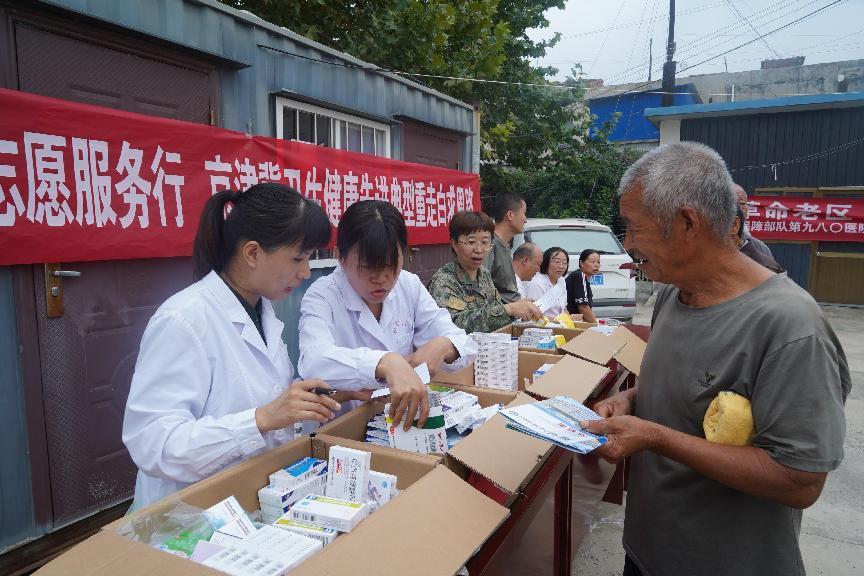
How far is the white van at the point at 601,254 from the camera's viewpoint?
271 inches

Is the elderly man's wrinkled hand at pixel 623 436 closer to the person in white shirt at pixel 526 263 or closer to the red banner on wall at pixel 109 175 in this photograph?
the red banner on wall at pixel 109 175

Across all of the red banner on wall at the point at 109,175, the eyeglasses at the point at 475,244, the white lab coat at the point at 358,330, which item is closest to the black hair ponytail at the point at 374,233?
the white lab coat at the point at 358,330

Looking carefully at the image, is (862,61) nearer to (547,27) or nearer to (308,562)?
(547,27)

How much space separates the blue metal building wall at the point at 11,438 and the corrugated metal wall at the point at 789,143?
11446mm

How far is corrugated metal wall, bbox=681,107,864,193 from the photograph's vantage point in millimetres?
10523

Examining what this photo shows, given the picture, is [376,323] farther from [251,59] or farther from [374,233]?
[251,59]

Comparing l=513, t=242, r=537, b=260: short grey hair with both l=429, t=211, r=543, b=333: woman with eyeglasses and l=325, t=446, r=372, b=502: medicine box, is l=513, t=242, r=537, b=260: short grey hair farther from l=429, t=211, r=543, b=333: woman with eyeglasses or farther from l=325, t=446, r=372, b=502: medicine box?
l=325, t=446, r=372, b=502: medicine box

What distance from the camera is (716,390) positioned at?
124 cm

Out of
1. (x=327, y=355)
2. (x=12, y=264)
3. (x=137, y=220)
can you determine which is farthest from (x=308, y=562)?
(x=137, y=220)

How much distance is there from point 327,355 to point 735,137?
1205cm

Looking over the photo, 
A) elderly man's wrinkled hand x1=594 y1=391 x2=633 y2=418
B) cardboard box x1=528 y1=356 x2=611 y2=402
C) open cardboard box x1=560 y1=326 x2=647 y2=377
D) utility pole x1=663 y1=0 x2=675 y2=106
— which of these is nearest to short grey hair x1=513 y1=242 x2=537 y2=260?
open cardboard box x1=560 y1=326 x2=647 y2=377

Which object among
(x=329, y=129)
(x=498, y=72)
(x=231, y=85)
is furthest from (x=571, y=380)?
(x=498, y=72)

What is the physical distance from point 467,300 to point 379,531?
6.76ft

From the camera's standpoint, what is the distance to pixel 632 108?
837 inches
